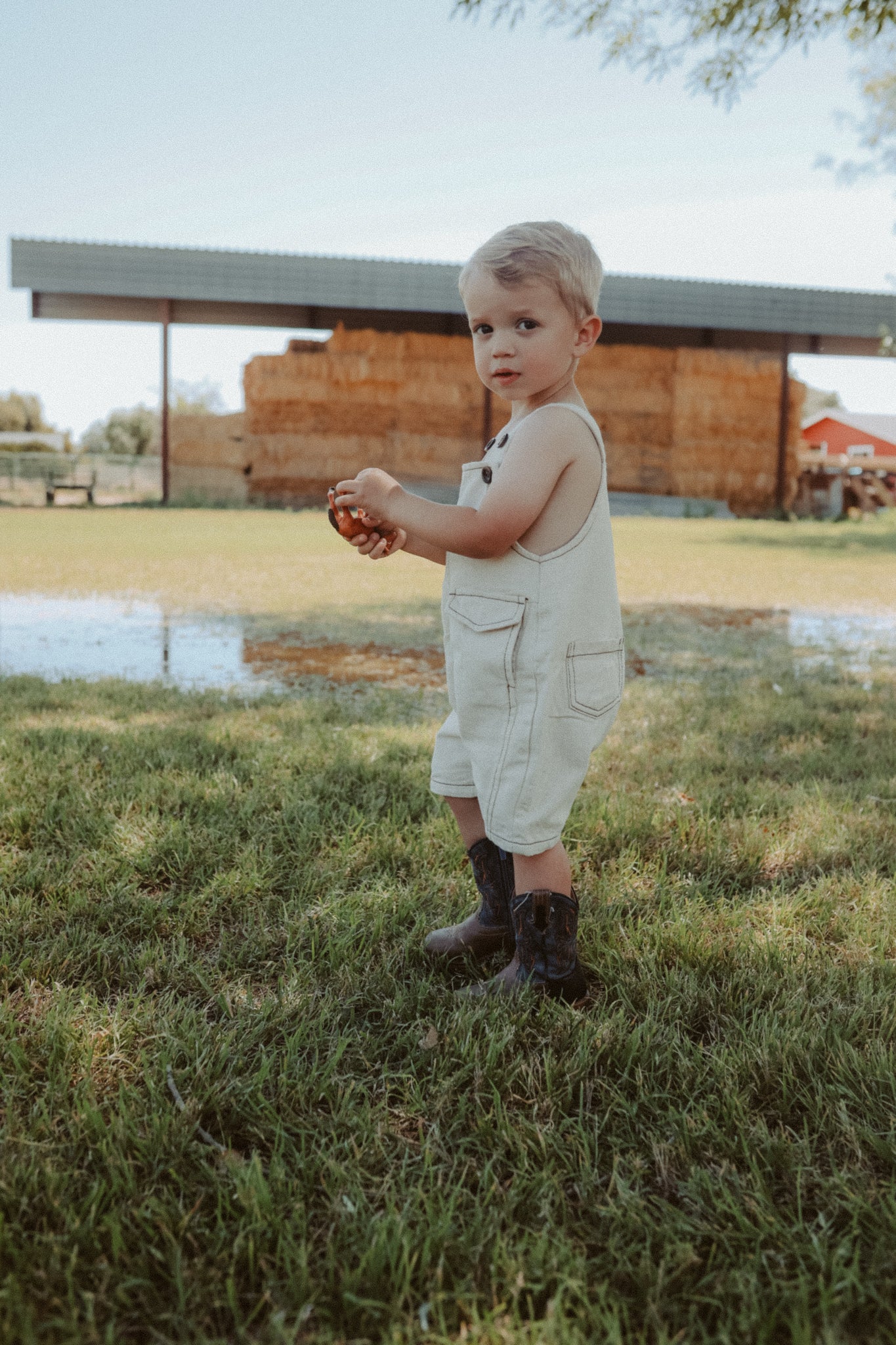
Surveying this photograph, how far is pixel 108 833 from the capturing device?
2.46 meters

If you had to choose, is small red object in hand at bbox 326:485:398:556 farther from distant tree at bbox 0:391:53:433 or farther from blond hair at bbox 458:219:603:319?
distant tree at bbox 0:391:53:433

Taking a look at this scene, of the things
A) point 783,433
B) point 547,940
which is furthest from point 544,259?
point 783,433

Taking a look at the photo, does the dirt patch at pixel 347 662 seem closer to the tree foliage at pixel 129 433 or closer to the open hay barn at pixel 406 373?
the open hay barn at pixel 406 373

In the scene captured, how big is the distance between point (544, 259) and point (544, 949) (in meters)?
1.16

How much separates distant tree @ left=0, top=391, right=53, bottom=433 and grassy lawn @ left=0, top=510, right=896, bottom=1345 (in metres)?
57.0

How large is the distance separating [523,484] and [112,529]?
1175 cm

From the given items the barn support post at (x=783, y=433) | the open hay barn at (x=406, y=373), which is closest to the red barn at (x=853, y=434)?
the barn support post at (x=783, y=433)

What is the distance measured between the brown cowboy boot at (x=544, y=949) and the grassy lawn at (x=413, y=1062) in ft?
0.20

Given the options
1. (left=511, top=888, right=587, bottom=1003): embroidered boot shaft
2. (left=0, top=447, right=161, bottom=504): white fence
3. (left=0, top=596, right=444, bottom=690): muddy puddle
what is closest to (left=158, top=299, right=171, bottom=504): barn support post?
(left=0, top=447, right=161, bottom=504): white fence

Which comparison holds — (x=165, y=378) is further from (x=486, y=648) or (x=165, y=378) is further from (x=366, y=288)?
(x=486, y=648)

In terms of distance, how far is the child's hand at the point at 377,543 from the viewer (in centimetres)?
173

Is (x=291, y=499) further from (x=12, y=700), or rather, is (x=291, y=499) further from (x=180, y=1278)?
(x=180, y=1278)

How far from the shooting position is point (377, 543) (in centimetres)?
176

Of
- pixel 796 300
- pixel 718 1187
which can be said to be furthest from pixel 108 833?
pixel 796 300
